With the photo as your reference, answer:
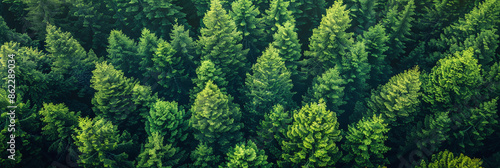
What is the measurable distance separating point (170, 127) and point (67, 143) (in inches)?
400

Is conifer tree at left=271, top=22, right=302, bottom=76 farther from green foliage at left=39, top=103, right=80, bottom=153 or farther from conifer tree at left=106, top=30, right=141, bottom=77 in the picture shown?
green foliage at left=39, top=103, right=80, bottom=153

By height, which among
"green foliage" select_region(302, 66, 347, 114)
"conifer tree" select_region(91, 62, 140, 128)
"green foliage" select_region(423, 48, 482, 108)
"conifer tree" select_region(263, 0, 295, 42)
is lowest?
"conifer tree" select_region(91, 62, 140, 128)

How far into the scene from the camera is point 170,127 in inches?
987

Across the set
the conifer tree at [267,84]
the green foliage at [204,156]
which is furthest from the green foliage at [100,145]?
the conifer tree at [267,84]

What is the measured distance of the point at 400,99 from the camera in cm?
2562

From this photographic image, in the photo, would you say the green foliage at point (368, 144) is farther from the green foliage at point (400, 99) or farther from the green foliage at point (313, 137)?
the green foliage at point (400, 99)

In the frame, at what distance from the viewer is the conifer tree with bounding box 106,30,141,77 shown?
3102 centimetres

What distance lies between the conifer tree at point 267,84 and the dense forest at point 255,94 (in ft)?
0.47

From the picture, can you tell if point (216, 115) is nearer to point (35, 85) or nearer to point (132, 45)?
point (132, 45)

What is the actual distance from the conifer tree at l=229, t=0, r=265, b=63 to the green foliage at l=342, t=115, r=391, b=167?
45.5ft

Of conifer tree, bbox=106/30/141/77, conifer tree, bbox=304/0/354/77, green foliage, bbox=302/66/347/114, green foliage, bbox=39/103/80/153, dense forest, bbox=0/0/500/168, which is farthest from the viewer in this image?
conifer tree, bbox=106/30/141/77

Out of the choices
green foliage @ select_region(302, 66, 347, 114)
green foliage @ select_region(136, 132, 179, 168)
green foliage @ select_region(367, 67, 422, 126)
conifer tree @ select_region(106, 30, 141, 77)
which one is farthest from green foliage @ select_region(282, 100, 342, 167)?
conifer tree @ select_region(106, 30, 141, 77)

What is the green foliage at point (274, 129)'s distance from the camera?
2645 cm

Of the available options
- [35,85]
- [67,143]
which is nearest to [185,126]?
[67,143]
